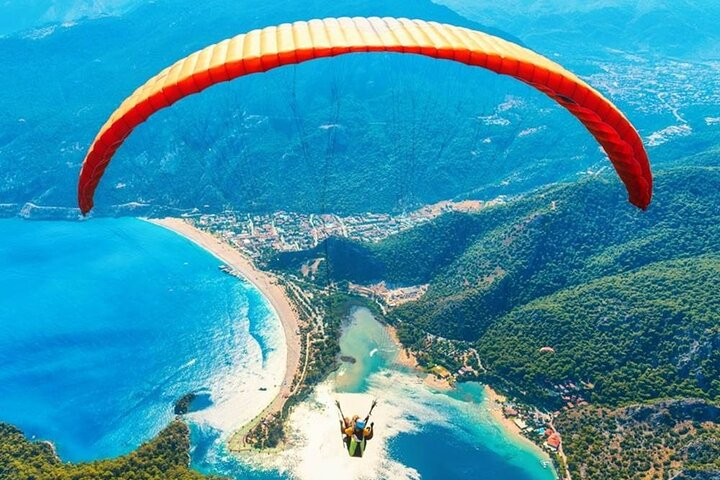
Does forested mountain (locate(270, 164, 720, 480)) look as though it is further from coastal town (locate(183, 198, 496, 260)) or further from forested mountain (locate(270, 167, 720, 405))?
coastal town (locate(183, 198, 496, 260))

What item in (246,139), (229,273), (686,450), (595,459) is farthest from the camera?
(246,139)

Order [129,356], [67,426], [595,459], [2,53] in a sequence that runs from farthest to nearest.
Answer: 1. [2,53]
2. [129,356]
3. [67,426]
4. [595,459]

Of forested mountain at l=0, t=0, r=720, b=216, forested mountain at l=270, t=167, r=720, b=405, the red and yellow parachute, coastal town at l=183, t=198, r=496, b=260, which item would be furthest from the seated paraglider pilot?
forested mountain at l=0, t=0, r=720, b=216

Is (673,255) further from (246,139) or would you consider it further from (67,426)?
(246,139)

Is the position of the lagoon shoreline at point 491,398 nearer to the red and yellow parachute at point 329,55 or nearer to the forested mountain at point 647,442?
the forested mountain at point 647,442

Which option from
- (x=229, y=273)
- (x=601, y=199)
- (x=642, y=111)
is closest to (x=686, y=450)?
(x=601, y=199)

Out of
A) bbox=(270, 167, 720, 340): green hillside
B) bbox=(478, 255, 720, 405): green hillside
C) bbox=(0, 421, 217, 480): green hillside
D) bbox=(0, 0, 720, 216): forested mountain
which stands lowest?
bbox=(0, 421, 217, 480): green hillside

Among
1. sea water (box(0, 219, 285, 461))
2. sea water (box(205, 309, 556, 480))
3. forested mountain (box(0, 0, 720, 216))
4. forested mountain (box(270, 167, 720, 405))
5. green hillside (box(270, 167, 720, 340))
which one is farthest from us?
forested mountain (box(0, 0, 720, 216))
